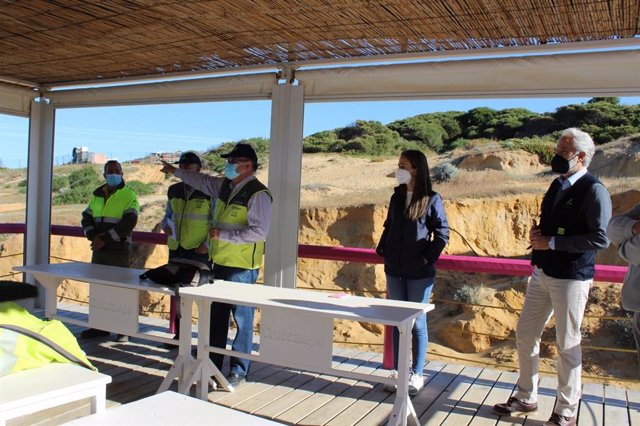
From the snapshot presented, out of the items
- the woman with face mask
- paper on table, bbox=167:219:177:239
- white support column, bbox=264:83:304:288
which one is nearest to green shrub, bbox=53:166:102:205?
paper on table, bbox=167:219:177:239

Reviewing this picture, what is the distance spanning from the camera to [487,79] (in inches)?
146

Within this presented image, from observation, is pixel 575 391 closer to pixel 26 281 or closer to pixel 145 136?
pixel 26 281

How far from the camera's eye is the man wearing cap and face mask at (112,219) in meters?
4.82

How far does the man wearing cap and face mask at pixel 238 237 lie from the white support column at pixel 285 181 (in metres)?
0.51

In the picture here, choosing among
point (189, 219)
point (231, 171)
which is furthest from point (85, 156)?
point (231, 171)

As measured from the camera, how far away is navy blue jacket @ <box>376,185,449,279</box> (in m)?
3.56

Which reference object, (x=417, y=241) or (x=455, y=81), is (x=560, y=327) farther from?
(x=455, y=81)

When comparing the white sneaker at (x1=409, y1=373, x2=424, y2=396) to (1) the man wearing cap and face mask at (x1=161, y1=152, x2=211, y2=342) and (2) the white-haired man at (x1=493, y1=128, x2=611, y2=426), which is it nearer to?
(2) the white-haired man at (x1=493, y1=128, x2=611, y2=426)

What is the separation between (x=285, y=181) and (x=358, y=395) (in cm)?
164

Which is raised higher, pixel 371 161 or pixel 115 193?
pixel 371 161

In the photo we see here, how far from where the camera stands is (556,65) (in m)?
3.52

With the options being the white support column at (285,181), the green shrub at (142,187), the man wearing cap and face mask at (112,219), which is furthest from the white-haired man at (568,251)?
the green shrub at (142,187)

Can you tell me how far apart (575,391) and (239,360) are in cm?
209

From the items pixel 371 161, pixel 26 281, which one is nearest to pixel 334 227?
pixel 371 161
